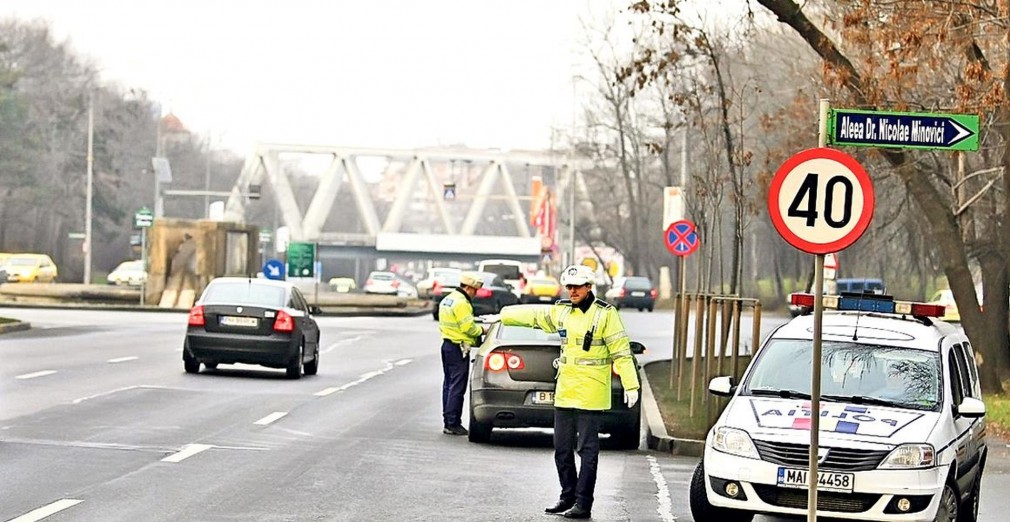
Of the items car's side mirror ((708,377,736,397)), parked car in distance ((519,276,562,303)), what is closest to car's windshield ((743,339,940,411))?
car's side mirror ((708,377,736,397))

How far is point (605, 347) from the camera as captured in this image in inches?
506

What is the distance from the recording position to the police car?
1153 cm

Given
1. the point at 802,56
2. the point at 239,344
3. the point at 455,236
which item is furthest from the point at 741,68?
the point at 455,236

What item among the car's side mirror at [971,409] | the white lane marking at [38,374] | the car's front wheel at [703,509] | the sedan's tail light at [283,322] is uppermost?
the car's side mirror at [971,409]

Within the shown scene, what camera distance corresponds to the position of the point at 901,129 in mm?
11742

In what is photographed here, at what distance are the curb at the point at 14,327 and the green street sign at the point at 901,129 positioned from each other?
30.5 m

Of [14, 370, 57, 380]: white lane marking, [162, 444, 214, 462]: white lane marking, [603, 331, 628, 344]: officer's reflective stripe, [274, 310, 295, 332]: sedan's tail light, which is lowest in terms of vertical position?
[14, 370, 57, 380]: white lane marking

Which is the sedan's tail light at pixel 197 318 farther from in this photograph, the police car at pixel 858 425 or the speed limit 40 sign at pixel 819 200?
the speed limit 40 sign at pixel 819 200

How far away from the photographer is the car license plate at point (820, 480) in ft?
37.8

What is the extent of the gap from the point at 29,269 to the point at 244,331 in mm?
54373

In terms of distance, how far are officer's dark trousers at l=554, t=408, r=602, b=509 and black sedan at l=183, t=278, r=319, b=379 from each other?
1430cm

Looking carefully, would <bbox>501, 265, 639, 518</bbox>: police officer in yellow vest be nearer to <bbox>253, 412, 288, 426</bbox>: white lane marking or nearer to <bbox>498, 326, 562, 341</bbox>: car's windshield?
<bbox>498, 326, 562, 341</bbox>: car's windshield

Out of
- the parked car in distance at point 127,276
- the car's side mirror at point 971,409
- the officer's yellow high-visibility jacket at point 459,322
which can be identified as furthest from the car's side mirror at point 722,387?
the parked car in distance at point 127,276

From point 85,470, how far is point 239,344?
492 inches
